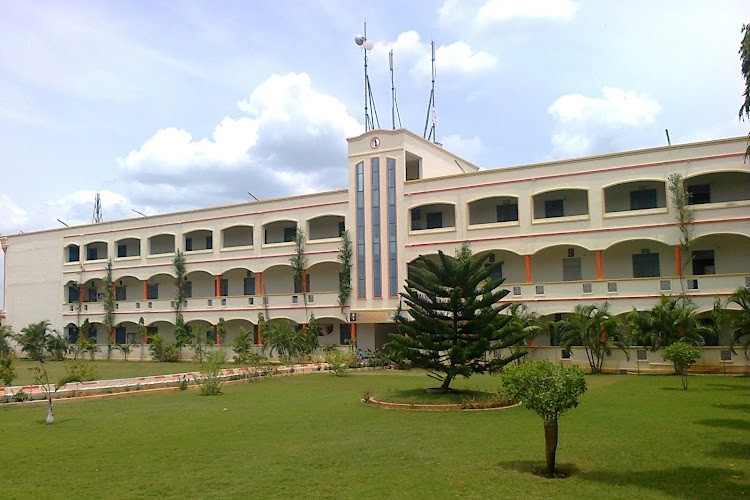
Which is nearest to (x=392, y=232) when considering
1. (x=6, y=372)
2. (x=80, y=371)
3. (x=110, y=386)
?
(x=110, y=386)

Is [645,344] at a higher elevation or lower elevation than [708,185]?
lower

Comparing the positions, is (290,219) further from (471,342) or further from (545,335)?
(471,342)

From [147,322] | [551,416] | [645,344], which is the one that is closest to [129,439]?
[551,416]

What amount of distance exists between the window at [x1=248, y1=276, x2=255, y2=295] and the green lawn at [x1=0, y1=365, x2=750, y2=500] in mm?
23518

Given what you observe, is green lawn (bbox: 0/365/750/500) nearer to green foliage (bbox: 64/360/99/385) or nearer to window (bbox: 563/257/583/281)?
green foliage (bbox: 64/360/99/385)

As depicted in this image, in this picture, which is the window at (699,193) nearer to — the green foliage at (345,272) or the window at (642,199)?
the window at (642,199)

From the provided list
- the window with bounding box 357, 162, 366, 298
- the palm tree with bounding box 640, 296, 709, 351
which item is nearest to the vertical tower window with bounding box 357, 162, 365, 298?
the window with bounding box 357, 162, 366, 298

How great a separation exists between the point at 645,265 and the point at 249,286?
78.8ft

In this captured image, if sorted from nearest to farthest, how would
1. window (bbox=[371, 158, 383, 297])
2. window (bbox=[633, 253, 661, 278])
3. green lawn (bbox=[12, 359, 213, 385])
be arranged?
green lawn (bbox=[12, 359, 213, 385]), window (bbox=[633, 253, 661, 278]), window (bbox=[371, 158, 383, 297])

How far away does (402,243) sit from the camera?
36.8 meters

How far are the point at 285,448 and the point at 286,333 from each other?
25361mm

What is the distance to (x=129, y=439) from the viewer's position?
46.3 feet

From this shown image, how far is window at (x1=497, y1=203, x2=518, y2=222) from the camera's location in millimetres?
34844

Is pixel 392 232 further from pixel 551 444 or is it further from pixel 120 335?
pixel 551 444
